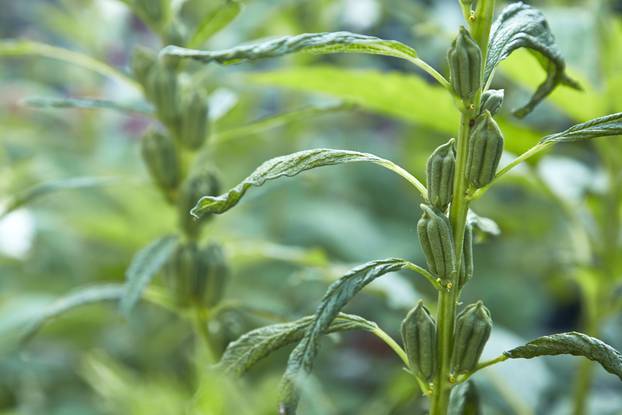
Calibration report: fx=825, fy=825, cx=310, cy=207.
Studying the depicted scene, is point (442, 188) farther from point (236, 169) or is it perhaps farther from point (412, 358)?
point (236, 169)

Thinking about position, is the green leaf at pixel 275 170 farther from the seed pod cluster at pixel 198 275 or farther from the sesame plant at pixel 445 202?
the seed pod cluster at pixel 198 275

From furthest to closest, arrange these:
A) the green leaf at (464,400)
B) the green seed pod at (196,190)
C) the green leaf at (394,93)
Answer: the green leaf at (394,93)
the green seed pod at (196,190)
the green leaf at (464,400)

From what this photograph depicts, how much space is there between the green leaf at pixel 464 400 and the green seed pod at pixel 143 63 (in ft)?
1.00

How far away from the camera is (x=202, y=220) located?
1.92ft

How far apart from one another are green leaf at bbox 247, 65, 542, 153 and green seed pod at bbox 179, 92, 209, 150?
136mm

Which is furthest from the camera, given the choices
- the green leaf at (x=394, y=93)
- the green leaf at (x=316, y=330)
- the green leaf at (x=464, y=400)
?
the green leaf at (x=394, y=93)

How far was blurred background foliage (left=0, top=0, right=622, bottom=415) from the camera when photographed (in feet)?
2.30

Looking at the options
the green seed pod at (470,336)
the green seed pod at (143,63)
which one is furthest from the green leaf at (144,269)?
the green seed pod at (470,336)

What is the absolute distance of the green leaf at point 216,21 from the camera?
52cm

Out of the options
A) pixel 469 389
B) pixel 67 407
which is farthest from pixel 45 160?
pixel 469 389

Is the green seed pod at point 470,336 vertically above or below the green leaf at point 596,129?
below

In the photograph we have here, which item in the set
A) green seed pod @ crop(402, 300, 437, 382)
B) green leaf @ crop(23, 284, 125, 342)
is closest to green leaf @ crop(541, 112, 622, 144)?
green seed pod @ crop(402, 300, 437, 382)

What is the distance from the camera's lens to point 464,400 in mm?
447

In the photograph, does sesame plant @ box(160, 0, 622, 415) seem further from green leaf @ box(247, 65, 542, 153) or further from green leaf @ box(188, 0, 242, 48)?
green leaf @ box(247, 65, 542, 153)
